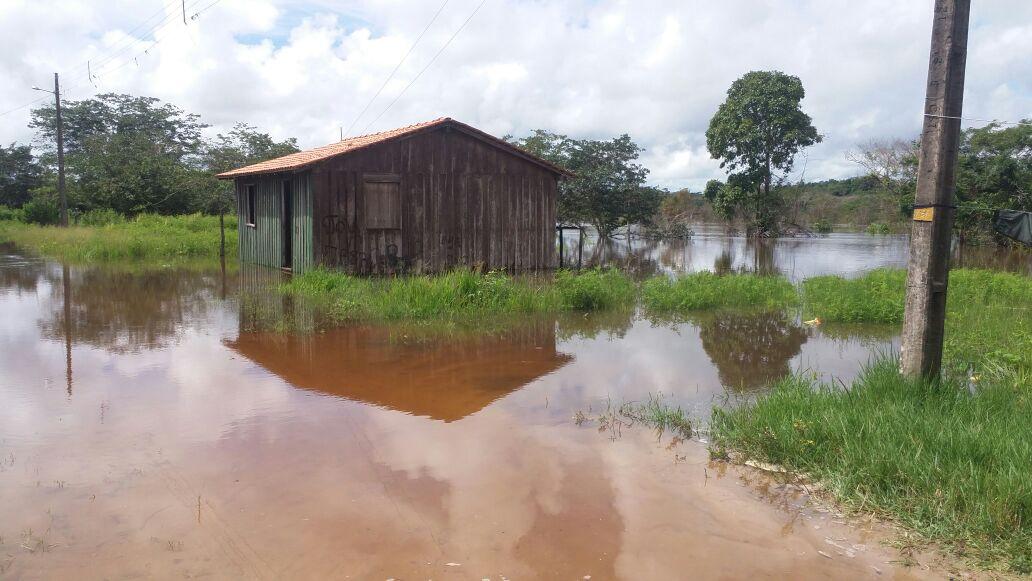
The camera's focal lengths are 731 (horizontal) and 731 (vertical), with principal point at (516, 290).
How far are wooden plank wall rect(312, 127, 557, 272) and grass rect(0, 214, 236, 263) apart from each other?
9.73m

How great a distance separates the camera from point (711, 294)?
533 inches

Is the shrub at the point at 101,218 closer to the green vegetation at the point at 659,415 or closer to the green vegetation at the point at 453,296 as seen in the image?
the green vegetation at the point at 453,296

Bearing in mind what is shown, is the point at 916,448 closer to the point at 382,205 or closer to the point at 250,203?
the point at 382,205

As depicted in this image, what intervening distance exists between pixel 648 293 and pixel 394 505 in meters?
9.77

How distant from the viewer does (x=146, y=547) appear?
162 inches

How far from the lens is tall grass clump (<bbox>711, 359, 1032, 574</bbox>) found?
404 cm

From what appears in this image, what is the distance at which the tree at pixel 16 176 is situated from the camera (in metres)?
42.2

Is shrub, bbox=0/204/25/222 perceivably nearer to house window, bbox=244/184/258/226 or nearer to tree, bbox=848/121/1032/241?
house window, bbox=244/184/258/226

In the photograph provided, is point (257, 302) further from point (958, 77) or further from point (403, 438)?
point (958, 77)

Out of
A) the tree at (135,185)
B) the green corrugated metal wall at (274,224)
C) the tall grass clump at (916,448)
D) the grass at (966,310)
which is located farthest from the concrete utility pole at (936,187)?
the tree at (135,185)

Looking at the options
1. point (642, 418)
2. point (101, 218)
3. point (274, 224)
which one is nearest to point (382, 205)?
point (274, 224)

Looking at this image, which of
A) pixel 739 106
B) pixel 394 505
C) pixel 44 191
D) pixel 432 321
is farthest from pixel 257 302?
pixel 44 191

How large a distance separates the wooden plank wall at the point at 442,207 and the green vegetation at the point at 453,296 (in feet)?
5.96

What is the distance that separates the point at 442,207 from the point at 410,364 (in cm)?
824
